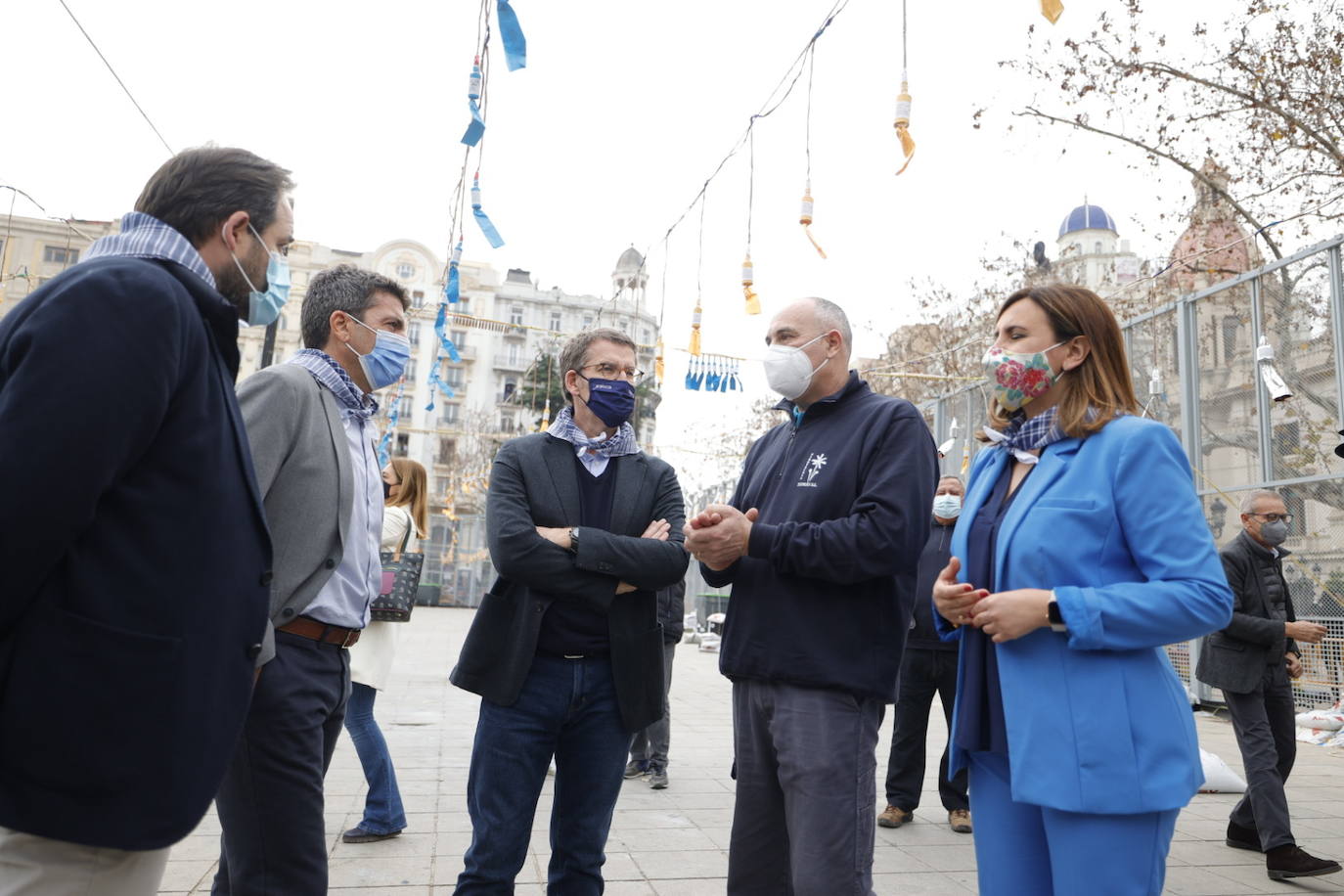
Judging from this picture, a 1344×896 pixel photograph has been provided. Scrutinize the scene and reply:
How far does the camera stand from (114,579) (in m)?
1.62

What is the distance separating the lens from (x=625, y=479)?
11.4ft

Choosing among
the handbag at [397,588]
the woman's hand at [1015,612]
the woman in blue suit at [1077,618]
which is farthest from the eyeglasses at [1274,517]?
the handbag at [397,588]

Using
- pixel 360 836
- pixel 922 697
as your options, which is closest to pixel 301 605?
pixel 360 836

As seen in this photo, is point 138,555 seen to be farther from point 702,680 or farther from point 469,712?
point 702,680

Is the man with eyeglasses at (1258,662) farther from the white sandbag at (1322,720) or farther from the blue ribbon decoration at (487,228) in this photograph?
the white sandbag at (1322,720)

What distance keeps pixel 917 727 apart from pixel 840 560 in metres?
3.93

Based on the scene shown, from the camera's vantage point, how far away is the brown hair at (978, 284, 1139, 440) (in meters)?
2.41

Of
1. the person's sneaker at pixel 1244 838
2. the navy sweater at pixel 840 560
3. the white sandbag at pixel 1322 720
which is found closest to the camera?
the navy sweater at pixel 840 560

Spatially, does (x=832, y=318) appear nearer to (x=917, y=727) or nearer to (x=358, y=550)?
(x=358, y=550)

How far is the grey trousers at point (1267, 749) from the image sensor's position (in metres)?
5.14

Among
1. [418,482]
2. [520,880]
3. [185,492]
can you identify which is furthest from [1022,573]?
[418,482]

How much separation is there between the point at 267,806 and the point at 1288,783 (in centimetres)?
821

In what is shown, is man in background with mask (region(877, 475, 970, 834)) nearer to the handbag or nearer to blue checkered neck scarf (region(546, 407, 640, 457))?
the handbag

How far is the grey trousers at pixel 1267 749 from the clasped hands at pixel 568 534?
12.7 feet
